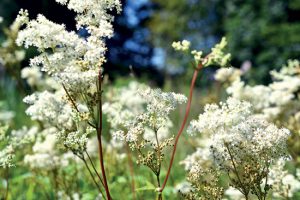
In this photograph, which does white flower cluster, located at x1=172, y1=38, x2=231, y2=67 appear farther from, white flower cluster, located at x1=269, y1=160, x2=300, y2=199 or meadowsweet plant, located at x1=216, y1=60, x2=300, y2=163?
meadowsweet plant, located at x1=216, y1=60, x2=300, y2=163

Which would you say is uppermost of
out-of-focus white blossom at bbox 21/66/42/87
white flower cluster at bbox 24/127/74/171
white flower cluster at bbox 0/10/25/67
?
out-of-focus white blossom at bbox 21/66/42/87

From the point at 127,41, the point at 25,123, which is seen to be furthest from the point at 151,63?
the point at 25,123

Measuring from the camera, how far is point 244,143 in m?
2.72

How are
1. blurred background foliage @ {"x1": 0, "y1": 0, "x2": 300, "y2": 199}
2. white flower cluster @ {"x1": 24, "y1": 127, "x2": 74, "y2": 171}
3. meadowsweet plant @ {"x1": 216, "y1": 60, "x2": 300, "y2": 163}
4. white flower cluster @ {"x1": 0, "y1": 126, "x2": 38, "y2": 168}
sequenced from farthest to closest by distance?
blurred background foliage @ {"x1": 0, "y1": 0, "x2": 300, "y2": 199} < meadowsweet plant @ {"x1": 216, "y1": 60, "x2": 300, "y2": 163} < white flower cluster @ {"x1": 24, "y1": 127, "x2": 74, "y2": 171} < white flower cluster @ {"x1": 0, "y1": 126, "x2": 38, "y2": 168}

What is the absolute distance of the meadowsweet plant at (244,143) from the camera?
265 cm

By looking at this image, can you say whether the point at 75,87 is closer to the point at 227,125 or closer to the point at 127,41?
the point at 227,125

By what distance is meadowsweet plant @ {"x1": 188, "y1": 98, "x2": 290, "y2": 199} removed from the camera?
265 cm

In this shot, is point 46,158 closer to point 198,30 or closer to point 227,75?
point 227,75

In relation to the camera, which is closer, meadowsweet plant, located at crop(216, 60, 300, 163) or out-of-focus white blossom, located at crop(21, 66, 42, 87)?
meadowsweet plant, located at crop(216, 60, 300, 163)

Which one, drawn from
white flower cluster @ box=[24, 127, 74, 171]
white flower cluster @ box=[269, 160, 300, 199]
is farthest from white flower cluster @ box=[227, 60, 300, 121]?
white flower cluster @ box=[24, 127, 74, 171]

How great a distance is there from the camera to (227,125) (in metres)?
2.83

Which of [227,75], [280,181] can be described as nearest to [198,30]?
Result: [227,75]

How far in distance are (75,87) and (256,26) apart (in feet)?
72.1

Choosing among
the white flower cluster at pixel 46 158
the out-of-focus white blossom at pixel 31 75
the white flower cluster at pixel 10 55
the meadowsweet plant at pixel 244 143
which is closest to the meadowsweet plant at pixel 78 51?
the meadowsweet plant at pixel 244 143
